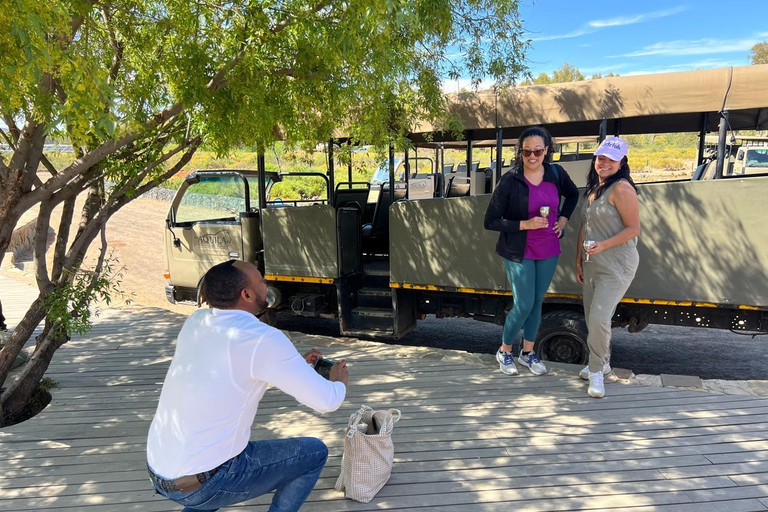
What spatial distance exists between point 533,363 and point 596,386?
0.62 m

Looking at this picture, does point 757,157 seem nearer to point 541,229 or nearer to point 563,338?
point 563,338

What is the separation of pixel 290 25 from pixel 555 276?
3.20 m

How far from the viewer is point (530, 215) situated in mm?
4172

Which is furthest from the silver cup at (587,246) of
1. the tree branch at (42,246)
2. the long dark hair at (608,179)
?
the tree branch at (42,246)

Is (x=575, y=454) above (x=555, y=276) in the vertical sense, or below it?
below

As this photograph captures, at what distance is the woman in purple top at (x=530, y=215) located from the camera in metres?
4.09

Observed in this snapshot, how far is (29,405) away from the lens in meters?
4.75

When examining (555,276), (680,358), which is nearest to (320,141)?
(555,276)

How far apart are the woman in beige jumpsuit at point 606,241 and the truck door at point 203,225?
448 centimetres

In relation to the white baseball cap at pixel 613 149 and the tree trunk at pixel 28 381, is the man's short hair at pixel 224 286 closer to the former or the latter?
the white baseball cap at pixel 613 149

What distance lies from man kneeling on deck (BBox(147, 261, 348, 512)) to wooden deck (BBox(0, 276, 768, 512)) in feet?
2.86

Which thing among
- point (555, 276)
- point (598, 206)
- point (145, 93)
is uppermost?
point (145, 93)

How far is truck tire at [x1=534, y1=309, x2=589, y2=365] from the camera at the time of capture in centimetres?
510

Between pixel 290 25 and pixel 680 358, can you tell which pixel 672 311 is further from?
pixel 290 25
